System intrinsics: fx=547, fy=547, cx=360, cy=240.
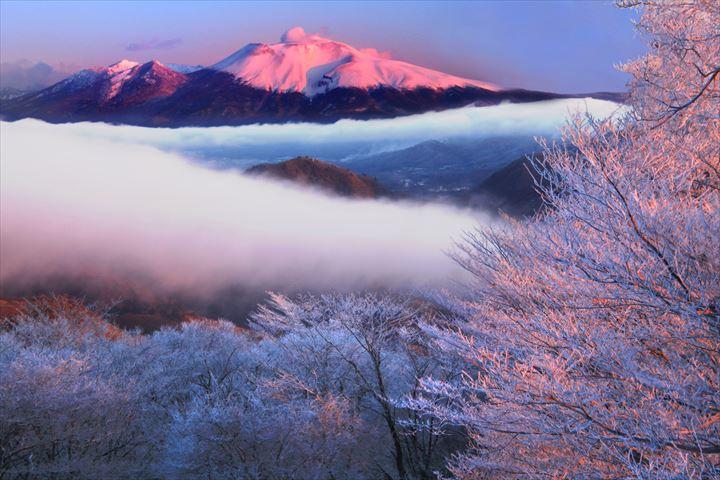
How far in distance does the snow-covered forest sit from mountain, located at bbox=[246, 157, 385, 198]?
161 metres

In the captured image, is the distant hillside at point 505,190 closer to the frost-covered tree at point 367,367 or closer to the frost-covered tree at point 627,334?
the frost-covered tree at point 367,367

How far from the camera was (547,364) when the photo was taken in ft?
17.1

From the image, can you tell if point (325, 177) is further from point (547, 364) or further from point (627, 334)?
point (547, 364)

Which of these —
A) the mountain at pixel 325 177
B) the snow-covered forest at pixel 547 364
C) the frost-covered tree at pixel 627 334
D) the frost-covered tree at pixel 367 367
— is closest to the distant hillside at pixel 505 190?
the mountain at pixel 325 177

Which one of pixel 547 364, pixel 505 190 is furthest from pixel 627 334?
pixel 505 190

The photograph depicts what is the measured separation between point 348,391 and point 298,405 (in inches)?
114

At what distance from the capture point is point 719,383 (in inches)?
190

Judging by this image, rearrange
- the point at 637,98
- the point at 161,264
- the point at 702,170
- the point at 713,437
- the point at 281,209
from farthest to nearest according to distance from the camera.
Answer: the point at 281,209 < the point at 161,264 < the point at 637,98 < the point at 702,170 < the point at 713,437

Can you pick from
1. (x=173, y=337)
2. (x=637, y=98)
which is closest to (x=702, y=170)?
(x=637, y=98)

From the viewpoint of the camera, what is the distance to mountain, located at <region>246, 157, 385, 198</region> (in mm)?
180250

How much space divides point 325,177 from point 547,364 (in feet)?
597

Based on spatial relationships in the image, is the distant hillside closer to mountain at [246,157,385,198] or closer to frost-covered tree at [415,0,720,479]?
mountain at [246,157,385,198]

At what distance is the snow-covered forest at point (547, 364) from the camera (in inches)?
190

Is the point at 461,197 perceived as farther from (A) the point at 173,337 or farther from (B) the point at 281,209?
(A) the point at 173,337
